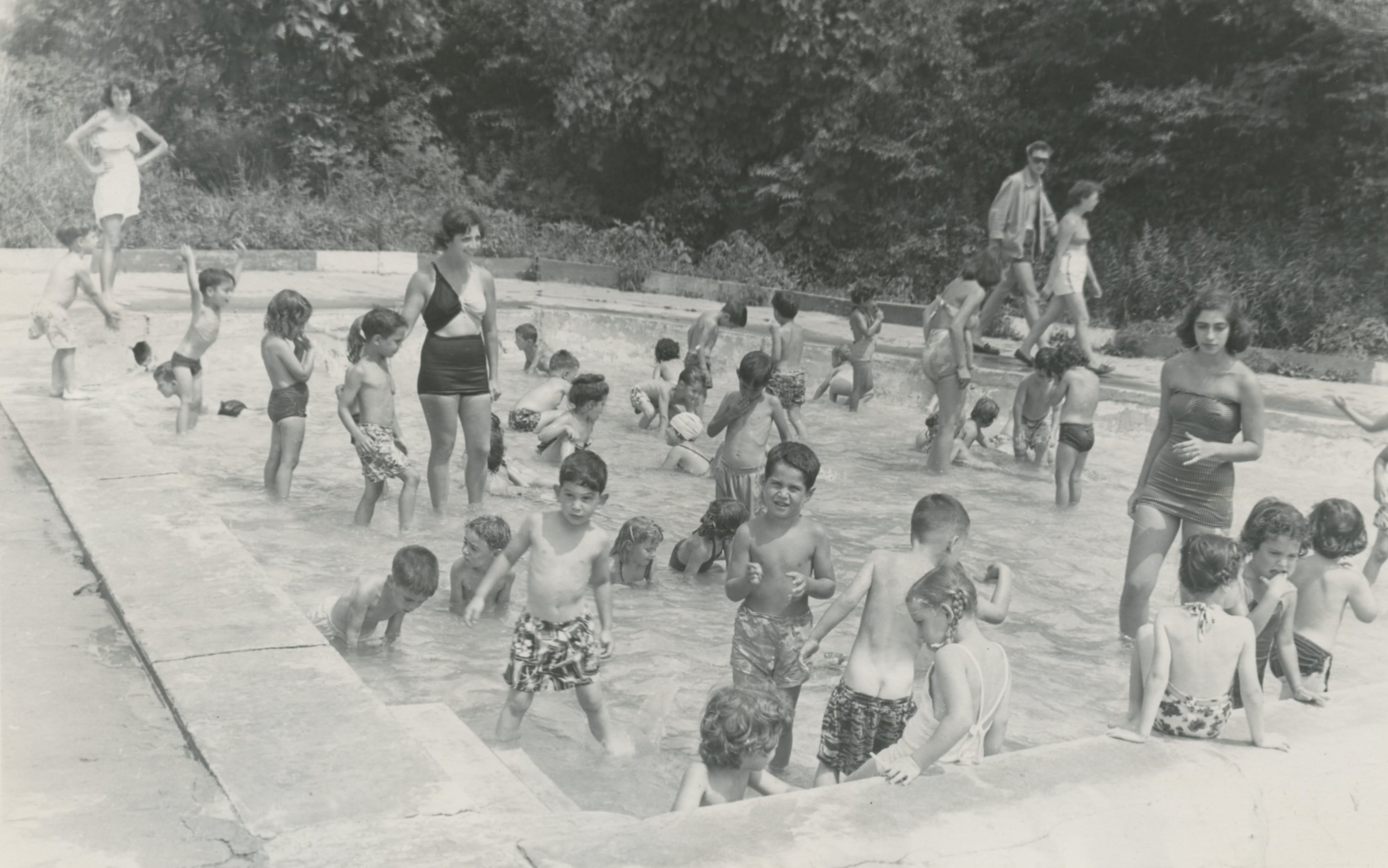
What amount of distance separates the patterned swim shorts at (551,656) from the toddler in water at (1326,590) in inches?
99.1

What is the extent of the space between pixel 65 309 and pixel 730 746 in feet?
24.4

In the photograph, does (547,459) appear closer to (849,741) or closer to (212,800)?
(849,741)

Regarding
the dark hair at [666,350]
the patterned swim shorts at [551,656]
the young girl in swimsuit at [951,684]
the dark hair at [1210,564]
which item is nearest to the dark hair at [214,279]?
the dark hair at [666,350]

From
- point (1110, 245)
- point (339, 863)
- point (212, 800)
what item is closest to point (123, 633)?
point (212, 800)

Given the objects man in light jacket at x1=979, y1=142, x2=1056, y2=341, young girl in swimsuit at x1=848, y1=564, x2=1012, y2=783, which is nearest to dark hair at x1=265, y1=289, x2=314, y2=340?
young girl in swimsuit at x1=848, y1=564, x2=1012, y2=783

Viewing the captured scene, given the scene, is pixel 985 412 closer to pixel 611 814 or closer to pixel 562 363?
pixel 562 363

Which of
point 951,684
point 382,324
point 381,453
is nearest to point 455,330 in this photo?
point 382,324

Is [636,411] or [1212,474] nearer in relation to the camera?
[1212,474]

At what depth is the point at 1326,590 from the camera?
5195mm

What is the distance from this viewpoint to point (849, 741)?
14.8ft

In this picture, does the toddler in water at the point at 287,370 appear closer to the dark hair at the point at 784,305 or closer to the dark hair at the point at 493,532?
the dark hair at the point at 493,532

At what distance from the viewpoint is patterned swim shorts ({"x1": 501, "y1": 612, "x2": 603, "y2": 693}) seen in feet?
16.2

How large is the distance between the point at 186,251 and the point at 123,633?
207 inches

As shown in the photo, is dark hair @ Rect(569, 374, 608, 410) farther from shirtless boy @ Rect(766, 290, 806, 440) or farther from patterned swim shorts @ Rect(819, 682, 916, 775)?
patterned swim shorts @ Rect(819, 682, 916, 775)
